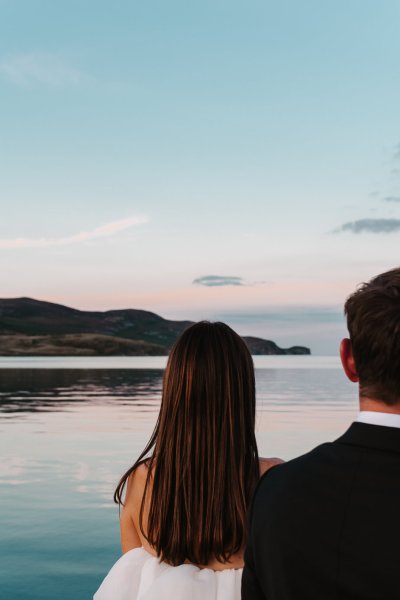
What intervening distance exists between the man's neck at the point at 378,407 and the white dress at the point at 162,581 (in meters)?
1.52

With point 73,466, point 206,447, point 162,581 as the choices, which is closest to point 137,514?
point 162,581

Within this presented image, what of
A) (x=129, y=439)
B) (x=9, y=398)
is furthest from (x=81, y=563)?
(x=9, y=398)

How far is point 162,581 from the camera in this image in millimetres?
3379

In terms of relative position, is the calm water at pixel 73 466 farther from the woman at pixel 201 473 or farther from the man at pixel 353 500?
the man at pixel 353 500

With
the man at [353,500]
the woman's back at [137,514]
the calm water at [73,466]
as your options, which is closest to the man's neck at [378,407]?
the man at [353,500]

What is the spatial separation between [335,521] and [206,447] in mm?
1377

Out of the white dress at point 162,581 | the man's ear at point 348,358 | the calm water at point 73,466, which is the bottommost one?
the calm water at point 73,466

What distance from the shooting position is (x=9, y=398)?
34688 millimetres

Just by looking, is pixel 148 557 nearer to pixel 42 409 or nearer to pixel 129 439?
pixel 129 439

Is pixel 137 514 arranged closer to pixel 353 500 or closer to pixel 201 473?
pixel 201 473

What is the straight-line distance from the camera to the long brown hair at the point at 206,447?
11.1 ft

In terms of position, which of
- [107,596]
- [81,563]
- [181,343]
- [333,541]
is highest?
[181,343]

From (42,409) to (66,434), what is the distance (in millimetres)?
7721

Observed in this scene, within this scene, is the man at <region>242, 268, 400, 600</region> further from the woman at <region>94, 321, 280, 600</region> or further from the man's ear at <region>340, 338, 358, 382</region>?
the woman at <region>94, 321, 280, 600</region>
